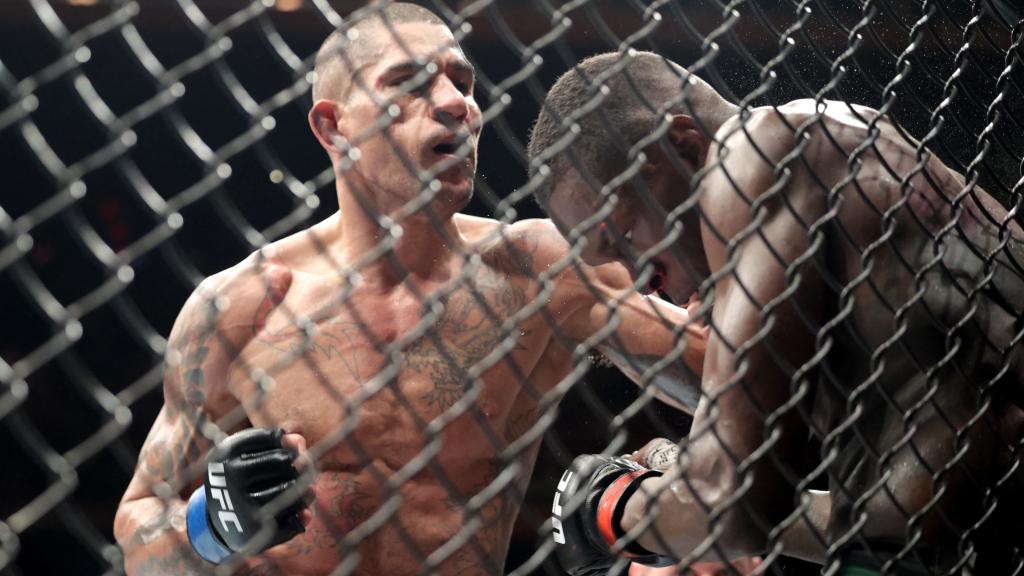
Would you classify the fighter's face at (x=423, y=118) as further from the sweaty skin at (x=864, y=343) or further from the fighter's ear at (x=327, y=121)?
the sweaty skin at (x=864, y=343)

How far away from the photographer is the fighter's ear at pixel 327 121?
2.37m

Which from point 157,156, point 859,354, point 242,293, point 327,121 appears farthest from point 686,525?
point 157,156

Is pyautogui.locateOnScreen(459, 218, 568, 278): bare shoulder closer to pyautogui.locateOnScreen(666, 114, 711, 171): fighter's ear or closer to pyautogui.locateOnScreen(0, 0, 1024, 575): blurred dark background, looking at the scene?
pyautogui.locateOnScreen(666, 114, 711, 171): fighter's ear

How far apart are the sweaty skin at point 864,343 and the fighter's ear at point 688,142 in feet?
0.71

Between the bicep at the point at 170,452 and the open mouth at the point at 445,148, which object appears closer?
the bicep at the point at 170,452

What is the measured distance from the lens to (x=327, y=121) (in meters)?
2.38

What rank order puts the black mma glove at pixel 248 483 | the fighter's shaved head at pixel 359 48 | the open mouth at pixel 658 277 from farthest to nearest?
the fighter's shaved head at pixel 359 48, the open mouth at pixel 658 277, the black mma glove at pixel 248 483

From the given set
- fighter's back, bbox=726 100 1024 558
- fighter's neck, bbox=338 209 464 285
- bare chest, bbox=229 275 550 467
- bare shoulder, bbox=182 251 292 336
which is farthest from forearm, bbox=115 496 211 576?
fighter's back, bbox=726 100 1024 558

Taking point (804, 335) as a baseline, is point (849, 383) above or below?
below

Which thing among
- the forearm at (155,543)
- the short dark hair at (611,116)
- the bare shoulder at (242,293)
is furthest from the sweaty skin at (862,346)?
the bare shoulder at (242,293)

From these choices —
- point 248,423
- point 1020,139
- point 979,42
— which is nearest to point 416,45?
point 248,423

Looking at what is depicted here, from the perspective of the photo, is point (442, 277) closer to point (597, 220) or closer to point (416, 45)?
point (416, 45)

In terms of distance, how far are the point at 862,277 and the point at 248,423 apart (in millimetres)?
1579

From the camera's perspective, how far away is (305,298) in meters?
2.28
